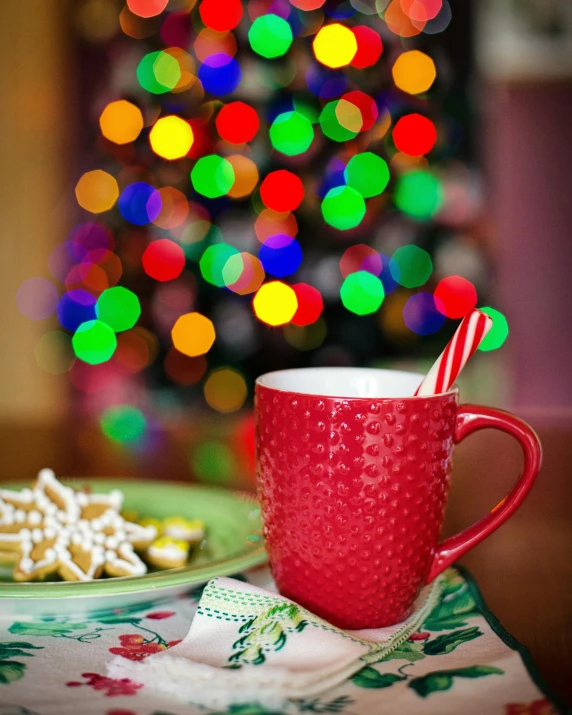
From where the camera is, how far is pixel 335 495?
0.41 m

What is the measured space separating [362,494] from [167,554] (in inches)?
5.9

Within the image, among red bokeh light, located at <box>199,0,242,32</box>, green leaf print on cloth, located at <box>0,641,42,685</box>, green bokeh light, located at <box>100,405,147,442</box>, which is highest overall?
red bokeh light, located at <box>199,0,242,32</box>

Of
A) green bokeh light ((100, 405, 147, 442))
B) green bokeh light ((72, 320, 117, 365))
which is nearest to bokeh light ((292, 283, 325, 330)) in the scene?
green bokeh light ((72, 320, 117, 365))

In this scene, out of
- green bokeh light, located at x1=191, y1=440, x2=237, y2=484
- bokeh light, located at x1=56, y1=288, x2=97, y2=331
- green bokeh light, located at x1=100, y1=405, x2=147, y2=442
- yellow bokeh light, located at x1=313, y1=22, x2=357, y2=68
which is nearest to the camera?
green bokeh light, located at x1=191, y1=440, x2=237, y2=484

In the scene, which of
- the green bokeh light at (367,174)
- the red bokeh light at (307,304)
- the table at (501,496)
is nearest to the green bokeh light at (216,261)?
the red bokeh light at (307,304)

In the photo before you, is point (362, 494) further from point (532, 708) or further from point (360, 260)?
point (360, 260)

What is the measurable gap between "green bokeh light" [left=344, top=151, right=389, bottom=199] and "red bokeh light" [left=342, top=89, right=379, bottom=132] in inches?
3.6

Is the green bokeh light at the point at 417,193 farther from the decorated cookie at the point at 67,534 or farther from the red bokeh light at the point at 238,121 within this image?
the decorated cookie at the point at 67,534

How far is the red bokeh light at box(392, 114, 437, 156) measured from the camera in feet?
7.97

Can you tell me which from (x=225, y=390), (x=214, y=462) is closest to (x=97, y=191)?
(x=225, y=390)

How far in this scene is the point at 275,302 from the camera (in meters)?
2.42

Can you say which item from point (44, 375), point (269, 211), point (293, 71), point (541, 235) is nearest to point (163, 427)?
point (269, 211)

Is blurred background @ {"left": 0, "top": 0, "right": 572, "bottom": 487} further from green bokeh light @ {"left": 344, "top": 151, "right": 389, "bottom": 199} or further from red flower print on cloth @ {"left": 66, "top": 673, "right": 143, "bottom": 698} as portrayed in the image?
red flower print on cloth @ {"left": 66, "top": 673, "right": 143, "bottom": 698}

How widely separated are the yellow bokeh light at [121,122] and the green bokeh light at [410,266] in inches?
37.8
